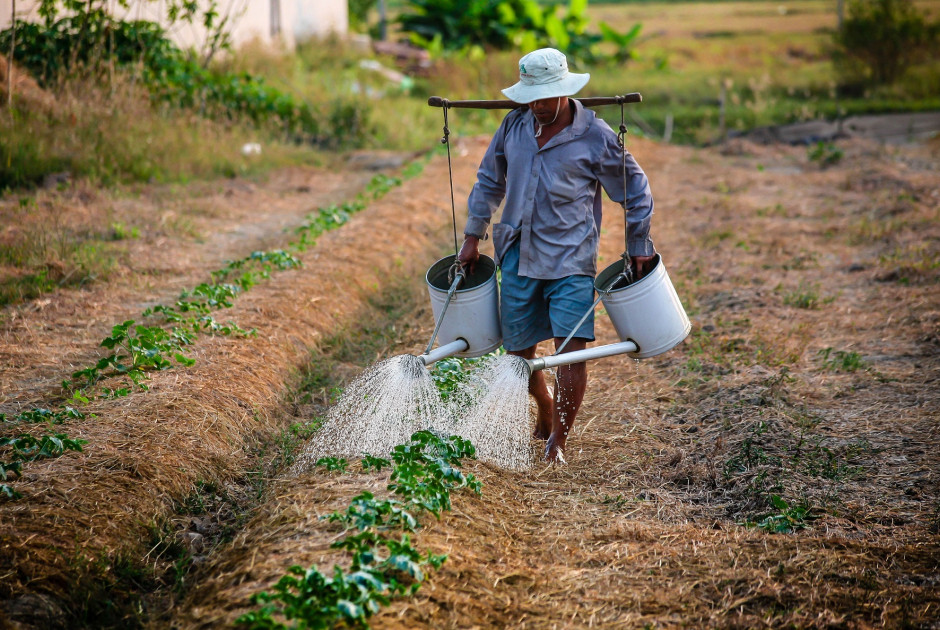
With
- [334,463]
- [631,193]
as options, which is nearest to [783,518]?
[631,193]

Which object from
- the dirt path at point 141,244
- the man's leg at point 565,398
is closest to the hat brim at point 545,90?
the man's leg at point 565,398

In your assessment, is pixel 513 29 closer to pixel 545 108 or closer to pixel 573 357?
pixel 545 108

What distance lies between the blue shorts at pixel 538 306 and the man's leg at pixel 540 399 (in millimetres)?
61

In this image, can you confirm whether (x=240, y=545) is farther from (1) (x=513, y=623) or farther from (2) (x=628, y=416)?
(2) (x=628, y=416)

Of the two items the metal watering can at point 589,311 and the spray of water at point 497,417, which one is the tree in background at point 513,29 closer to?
the metal watering can at point 589,311

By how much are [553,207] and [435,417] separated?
108 centimetres

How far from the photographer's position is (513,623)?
9.27ft

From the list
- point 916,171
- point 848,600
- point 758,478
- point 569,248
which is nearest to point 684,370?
point 758,478

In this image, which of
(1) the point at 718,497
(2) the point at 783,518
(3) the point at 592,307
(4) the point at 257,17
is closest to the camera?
(2) the point at 783,518

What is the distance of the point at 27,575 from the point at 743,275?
561 cm

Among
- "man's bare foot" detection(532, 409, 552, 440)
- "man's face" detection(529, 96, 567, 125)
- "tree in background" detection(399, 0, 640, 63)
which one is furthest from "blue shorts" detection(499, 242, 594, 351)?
"tree in background" detection(399, 0, 640, 63)

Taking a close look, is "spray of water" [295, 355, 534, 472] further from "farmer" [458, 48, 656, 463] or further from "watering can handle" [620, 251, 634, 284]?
"watering can handle" [620, 251, 634, 284]

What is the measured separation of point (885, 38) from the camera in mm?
18078

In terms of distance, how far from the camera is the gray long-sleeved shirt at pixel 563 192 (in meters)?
3.65
